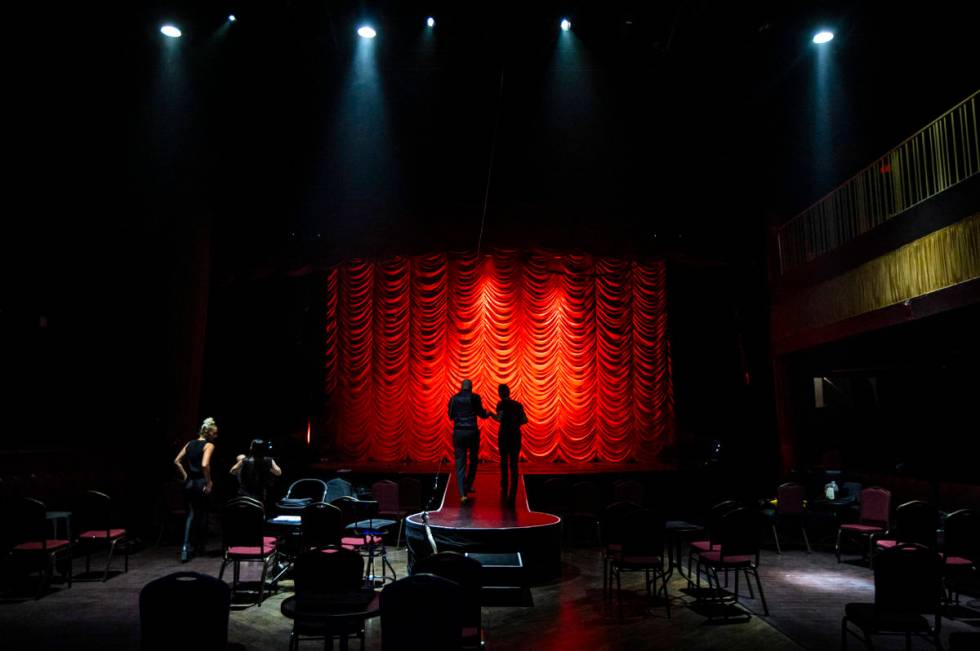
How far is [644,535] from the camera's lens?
249 inches

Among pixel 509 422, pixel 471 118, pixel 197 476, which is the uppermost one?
pixel 471 118

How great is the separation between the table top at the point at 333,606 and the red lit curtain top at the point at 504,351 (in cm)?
966

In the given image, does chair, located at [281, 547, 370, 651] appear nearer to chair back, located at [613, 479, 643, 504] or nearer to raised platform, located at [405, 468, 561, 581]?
raised platform, located at [405, 468, 561, 581]

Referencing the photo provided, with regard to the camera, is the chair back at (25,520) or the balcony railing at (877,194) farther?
the balcony railing at (877,194)

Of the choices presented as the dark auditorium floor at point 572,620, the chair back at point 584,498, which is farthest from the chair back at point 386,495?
the chair back at point 584,498

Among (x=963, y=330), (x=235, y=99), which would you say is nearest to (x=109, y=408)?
(x=235, y=99)

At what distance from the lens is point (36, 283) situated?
1117 cm

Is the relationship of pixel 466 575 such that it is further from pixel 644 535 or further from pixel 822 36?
pixel 822 36

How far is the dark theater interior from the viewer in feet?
22.2

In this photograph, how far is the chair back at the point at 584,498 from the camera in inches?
384

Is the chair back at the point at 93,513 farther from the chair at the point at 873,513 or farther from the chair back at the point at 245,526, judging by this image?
the chair at the point at 873,513

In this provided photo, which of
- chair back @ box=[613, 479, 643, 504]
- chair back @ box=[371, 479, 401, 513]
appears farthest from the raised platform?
chair back @ box=[613, 479, 643, 504]

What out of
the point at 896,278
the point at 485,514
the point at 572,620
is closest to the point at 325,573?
the point at 572,620

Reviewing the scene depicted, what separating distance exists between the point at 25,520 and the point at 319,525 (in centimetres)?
320
